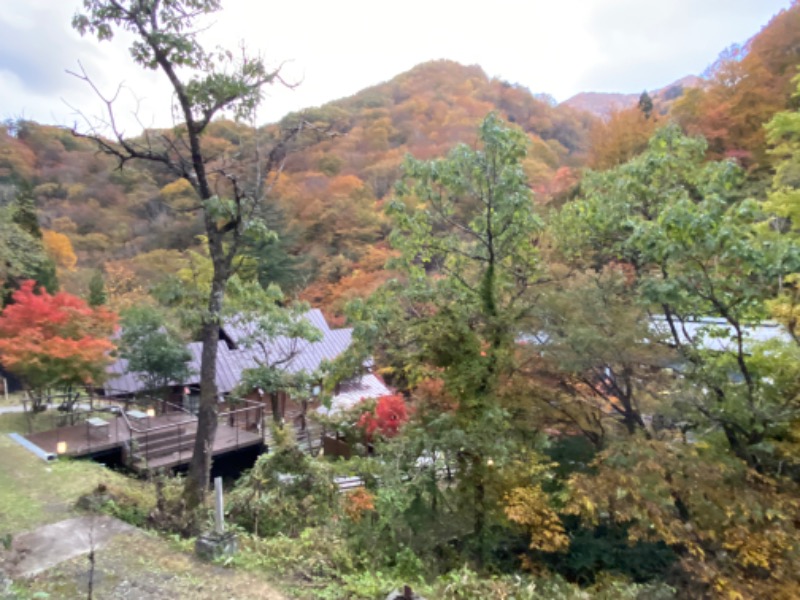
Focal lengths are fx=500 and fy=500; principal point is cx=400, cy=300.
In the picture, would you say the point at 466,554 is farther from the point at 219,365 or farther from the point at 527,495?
the point at 219,365

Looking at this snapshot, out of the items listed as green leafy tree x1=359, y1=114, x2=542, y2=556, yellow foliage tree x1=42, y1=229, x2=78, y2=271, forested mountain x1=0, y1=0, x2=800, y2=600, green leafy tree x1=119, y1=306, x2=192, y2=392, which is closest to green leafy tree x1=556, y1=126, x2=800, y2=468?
forested mountain x1=0, y1=0, x2=800, y2=600

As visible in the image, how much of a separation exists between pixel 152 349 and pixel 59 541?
34.9ft

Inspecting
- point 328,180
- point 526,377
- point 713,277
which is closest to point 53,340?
point 526,377

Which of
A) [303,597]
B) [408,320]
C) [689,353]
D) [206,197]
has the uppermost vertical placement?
[206,197]

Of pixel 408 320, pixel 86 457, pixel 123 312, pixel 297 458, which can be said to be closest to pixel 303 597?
pixel 297 458

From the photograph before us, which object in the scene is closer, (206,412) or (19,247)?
(206,412)

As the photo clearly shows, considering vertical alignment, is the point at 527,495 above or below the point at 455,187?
below

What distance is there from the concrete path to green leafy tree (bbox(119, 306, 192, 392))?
9.93 meters

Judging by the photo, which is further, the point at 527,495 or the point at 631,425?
the point at 631,425

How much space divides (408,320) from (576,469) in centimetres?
447

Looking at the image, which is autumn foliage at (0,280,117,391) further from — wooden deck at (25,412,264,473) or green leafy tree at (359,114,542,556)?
green leafy tree at (359,114,542,556)

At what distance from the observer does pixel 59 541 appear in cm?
589

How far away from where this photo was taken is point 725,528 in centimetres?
643

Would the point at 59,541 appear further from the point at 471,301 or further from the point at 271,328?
the point at 271,328
